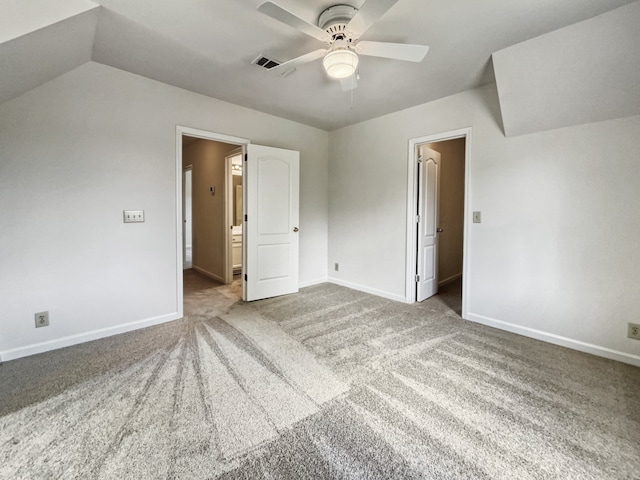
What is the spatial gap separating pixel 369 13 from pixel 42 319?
11.0 ft

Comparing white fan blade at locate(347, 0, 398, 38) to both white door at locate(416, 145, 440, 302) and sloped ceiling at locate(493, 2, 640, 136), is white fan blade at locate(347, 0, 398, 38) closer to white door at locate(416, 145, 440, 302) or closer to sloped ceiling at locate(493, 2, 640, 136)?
sloped ceiling at locate(493, 2, 640, 136)

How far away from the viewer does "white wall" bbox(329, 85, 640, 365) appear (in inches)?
86.9

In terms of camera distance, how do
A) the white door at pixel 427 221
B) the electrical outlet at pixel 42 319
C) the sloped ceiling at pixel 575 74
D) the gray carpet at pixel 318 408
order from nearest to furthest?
1. the gray carpet at pixel 318 408
2. the sloped ceiling at pixel 575 74
3. the electrical outlet at pixel 42 319
4. the white door at pixel 427 221

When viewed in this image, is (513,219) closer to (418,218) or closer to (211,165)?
(418,218)

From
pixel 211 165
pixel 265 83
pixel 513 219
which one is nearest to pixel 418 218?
pixel 513 219

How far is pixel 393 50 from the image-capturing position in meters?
1.84

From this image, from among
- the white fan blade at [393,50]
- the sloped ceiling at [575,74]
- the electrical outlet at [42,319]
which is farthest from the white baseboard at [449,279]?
the electrical outlet at [42,319]

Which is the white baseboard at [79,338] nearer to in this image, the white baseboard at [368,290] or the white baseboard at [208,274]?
the white baseboard at [208,274]

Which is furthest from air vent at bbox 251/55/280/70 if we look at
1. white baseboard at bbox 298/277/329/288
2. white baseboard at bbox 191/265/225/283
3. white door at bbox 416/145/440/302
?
white baseboard at bbox 191/265/225/283

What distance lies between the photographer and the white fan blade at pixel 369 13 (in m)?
1.40

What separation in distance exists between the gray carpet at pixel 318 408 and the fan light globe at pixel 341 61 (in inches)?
87.1

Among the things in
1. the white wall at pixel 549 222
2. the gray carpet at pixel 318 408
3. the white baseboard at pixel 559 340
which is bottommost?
the gray carpet at pixel 318 408

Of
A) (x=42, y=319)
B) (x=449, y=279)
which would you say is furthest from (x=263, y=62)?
(x=449, y=279)

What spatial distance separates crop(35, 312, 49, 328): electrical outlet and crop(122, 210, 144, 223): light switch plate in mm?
996
